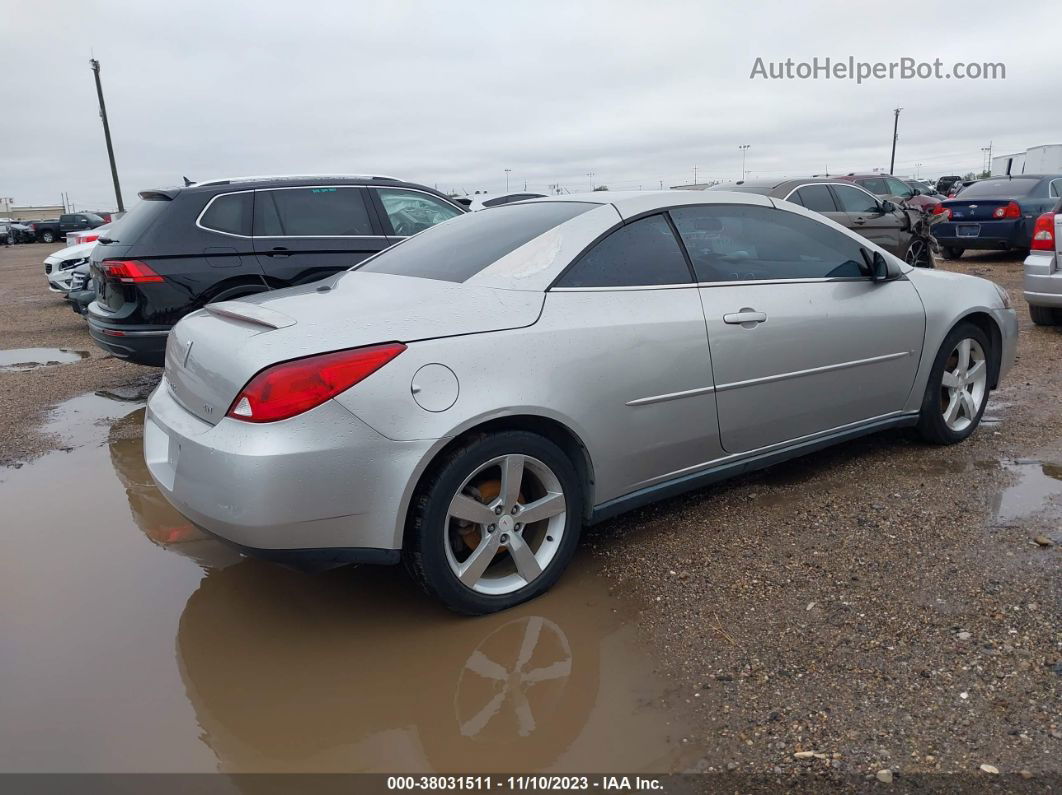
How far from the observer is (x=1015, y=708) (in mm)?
2400

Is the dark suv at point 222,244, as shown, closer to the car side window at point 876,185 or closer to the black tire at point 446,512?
the black tire at point 446,512

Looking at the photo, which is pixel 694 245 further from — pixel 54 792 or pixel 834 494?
pixel 54 792

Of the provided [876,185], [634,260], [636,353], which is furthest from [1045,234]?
[876,185]

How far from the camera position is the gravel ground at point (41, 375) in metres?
5.55

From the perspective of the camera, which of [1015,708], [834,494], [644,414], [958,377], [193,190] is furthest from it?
[193,190]

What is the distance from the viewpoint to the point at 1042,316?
8.29 meters

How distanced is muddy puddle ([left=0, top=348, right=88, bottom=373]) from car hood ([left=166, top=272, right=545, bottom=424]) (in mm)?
6040

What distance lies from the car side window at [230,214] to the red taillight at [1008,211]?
12122 millimetres

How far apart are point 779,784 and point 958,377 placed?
129 inches

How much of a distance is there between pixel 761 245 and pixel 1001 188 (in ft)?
41.3

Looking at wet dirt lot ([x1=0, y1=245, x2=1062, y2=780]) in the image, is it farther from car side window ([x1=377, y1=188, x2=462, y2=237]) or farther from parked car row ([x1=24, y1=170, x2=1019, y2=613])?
car side window ([x1=377, y1=188, x2=462, y2=237])

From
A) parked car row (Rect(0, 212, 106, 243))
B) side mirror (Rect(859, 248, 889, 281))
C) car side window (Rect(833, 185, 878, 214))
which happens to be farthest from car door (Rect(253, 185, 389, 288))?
parked car row (Rect(0, 212, 106, 243))

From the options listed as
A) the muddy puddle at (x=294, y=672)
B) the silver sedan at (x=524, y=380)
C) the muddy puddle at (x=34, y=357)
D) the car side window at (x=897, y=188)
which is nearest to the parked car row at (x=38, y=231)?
the muddy puddle at (x=34, y=357)

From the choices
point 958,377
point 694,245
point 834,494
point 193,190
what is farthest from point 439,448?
point 193,190
